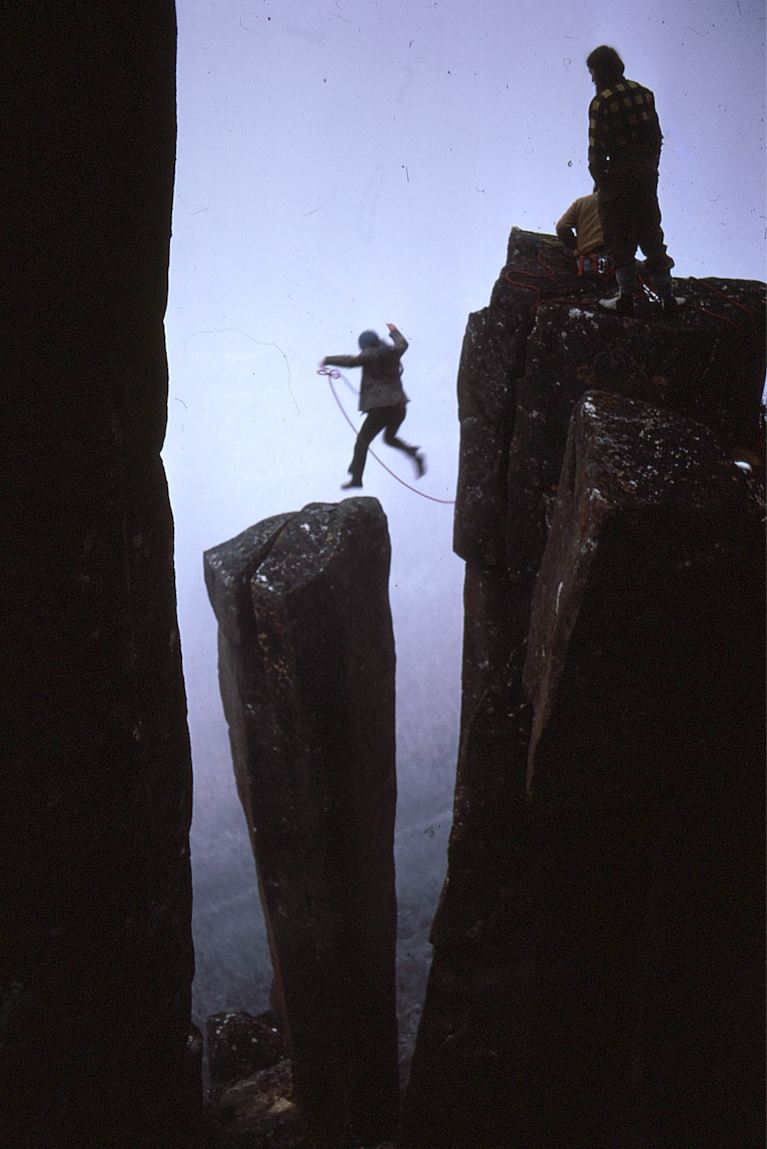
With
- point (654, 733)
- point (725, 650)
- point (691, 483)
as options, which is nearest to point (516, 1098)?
point (654, 733)

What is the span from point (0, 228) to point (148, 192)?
468 mm

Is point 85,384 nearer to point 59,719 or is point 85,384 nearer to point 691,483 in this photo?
point 59,719

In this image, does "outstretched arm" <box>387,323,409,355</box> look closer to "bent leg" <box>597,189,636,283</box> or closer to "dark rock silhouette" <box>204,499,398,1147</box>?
"dark rock silhouette" <box>204,499,398,1147</box>

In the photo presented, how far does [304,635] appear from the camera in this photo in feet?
18.7

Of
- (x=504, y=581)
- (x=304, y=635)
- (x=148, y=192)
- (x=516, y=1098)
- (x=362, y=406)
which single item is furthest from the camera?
(x=362, y=406)

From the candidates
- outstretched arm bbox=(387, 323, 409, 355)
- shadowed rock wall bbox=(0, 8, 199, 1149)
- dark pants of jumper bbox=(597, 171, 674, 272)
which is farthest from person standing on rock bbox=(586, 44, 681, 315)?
outstretched arm bbox=(387, 323, 409, 355)

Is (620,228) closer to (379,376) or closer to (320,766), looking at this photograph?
(320,766)

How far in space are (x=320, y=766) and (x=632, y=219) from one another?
441 cm

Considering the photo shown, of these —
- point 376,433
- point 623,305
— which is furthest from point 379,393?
point 623,305

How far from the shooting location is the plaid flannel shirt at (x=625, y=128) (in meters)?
3.62

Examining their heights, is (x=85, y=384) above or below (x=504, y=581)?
above

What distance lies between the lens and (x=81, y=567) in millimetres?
1611

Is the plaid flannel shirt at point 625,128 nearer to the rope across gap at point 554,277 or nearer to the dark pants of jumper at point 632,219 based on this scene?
the dark pants of jumper at point 632,219

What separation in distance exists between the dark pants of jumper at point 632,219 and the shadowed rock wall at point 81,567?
107 inches
